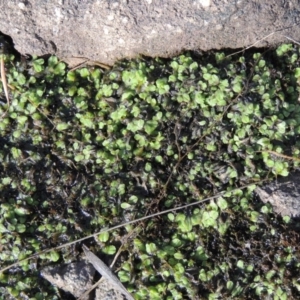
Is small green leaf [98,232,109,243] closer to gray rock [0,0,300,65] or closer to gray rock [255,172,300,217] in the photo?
gray rock [255,172,300,217]

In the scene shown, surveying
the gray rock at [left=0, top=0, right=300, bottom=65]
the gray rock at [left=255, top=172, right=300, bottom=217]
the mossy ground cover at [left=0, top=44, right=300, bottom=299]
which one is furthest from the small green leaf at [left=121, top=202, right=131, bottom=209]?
the gray rock at [left=0, top=0, right=300, bottom=65]

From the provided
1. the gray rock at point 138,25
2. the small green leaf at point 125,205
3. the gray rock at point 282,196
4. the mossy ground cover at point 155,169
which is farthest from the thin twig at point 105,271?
the gray rock at point 138,25

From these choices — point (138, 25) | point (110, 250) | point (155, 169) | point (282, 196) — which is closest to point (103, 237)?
point (110, 250)

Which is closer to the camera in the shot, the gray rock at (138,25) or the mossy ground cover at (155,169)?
the mossy ground cover at (155,169)

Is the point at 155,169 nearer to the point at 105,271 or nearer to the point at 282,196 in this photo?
the point at 105,271

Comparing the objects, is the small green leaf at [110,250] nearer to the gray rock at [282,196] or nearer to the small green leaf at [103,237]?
the small green leaf at [103,237]

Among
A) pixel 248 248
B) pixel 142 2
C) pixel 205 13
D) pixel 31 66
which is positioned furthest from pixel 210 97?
pixel 31 66
